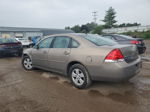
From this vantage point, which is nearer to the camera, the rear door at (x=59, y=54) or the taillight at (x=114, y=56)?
the taillight at (x=114, y=56)

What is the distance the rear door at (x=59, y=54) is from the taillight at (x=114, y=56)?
1215 mm

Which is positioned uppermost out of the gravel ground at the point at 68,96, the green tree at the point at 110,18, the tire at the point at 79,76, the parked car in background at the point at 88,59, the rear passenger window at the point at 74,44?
the green tree at the point at 110,18

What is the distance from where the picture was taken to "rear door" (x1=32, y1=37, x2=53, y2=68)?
16.4 ft

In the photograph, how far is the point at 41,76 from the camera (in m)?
5.19

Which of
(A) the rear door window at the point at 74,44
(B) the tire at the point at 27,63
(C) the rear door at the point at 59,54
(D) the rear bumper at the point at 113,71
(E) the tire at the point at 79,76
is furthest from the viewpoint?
(B) the tire at the point at 27,63

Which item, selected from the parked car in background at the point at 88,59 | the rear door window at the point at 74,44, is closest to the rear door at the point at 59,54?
the parked car in background at the point at 88,59

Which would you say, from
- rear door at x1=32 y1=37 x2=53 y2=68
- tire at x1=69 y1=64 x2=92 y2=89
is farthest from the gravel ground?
rear door at x1=32 y1=37 x2=53 y2=68

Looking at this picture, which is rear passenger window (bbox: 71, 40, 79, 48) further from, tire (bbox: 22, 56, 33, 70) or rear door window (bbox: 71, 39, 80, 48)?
tire (bbox: 22, 56, 33, 70)

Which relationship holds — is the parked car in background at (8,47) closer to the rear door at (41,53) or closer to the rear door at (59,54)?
the rear door at (41,53)

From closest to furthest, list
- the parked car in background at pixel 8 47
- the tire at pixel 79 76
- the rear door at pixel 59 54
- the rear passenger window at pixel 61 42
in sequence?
the tire at pixel 79 76, the rear door at pixel 59 54, the rear passenger window at pixel 61 42, the parked car in background at pixel 8 47

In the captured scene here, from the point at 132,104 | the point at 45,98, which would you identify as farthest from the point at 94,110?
the point at 45,98

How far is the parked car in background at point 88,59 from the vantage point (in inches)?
135

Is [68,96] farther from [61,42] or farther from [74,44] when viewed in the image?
[61,42]

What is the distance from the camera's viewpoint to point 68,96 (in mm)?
3553
